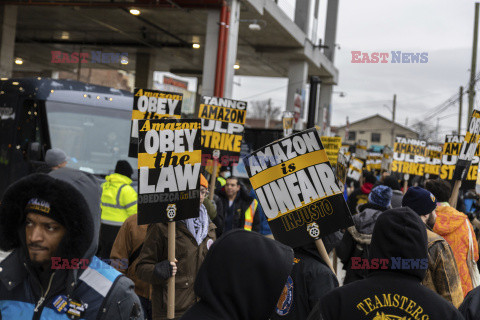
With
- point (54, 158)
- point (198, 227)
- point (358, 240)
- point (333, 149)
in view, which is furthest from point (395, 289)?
point (333, 149)

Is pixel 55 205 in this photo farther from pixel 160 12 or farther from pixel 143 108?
pixel 160 12

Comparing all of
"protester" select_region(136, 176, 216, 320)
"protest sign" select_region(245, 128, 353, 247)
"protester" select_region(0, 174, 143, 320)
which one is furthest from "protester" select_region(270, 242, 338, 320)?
"protester" select_region(0, 174, 143, 320)

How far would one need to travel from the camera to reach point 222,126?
31.2 ft

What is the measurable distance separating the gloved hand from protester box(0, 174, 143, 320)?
2014 millimetres

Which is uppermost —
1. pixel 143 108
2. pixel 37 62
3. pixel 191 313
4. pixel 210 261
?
pixel 37 62

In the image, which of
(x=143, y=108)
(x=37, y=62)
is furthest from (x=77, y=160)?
(x=37, y=62)

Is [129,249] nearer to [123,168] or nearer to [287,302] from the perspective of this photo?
[287,302]

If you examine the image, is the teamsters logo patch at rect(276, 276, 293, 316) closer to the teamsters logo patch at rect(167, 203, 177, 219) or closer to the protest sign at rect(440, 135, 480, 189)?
the teamsters logo patch at rect(167, 203, 177, 219)

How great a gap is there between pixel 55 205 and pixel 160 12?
72.0ft

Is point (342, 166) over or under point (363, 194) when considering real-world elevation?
over

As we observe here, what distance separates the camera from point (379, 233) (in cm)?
315

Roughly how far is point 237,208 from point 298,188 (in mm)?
3920

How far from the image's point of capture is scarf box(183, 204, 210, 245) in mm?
5326

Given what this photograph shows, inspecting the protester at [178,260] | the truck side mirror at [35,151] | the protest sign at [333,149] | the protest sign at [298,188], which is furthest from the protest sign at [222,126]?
the truck side mirror at [35,151]
